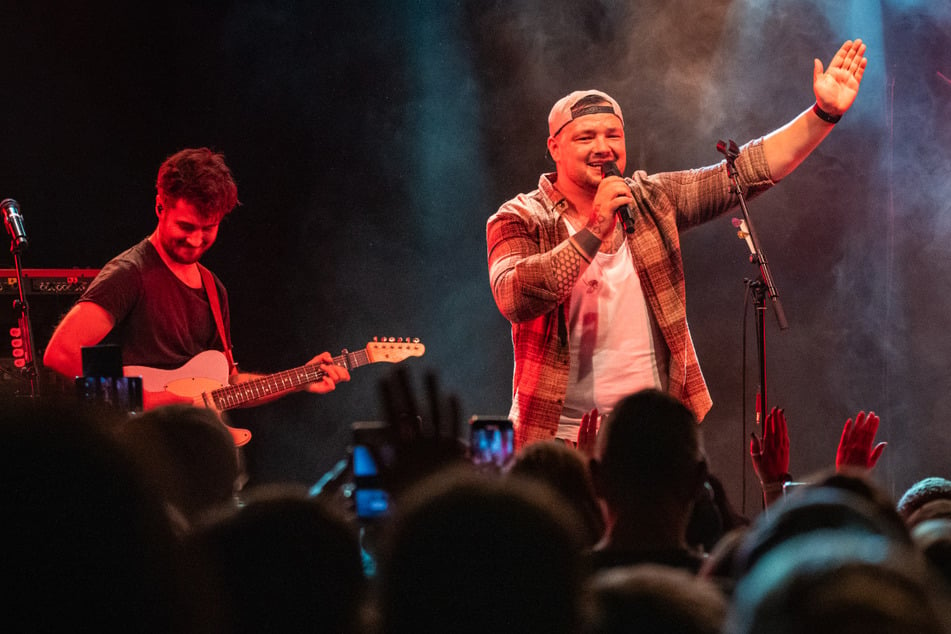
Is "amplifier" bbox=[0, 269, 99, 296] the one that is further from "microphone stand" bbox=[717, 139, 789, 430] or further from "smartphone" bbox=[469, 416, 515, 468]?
"smartphone" bbox=[469, 416, 515, 468]

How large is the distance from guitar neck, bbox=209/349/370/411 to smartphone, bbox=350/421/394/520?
3.44m

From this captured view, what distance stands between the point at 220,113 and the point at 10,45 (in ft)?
4.09

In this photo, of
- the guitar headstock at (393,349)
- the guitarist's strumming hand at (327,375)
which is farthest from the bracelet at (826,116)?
the guitarist's strumming hand at (327,375)

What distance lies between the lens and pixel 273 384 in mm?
5180

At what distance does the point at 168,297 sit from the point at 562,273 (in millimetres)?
2509

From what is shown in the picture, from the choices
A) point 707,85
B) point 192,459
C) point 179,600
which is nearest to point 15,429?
point 179,600

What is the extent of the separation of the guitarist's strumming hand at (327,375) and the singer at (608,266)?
1840 millimetres

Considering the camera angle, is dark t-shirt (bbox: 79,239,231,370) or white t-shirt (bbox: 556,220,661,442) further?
dark t-shirt (bbox: 79,239,231,370)

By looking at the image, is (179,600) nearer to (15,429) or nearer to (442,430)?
(15,429)

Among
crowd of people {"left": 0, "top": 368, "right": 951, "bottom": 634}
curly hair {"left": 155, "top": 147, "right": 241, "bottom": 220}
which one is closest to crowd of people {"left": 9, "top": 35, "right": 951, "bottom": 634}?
crowd of people {"left": 0, "top": 368, "right": 951, "bottom": 634}

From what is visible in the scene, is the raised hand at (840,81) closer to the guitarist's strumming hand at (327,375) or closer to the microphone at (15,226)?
the guitarist's strumming hand at (327,375)

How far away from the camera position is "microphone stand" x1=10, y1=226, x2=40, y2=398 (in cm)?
443

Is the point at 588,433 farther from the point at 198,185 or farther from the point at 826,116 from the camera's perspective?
the point at 198,185

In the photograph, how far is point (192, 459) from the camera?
1616mm
